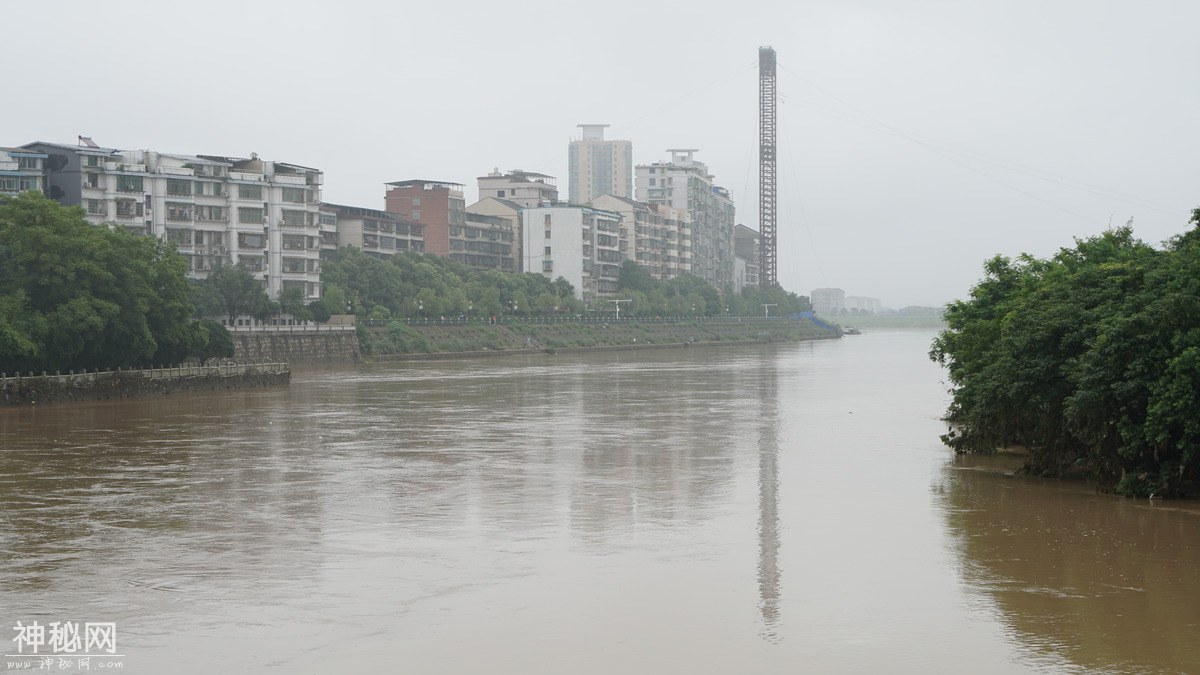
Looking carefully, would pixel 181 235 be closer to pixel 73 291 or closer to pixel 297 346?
pixel 297 346

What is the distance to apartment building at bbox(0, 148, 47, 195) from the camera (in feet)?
246

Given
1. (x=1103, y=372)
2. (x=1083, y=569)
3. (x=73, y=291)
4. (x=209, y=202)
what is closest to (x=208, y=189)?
(x=209, y=202)

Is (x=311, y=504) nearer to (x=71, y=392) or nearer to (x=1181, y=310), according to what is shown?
(x=1181, y=310)

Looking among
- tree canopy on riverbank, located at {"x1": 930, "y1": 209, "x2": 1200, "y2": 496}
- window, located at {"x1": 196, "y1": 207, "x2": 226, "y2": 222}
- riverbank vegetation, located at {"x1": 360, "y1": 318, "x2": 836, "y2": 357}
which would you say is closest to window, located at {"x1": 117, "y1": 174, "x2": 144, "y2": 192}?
window, located at {"x1": 196, "y1": 207, "x2": 226, "y2": 222}

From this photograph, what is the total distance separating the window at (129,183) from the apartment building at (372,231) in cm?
2134

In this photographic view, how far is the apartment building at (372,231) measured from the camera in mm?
106000

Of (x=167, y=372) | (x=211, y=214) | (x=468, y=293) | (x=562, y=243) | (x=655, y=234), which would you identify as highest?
(x=655, y=234)

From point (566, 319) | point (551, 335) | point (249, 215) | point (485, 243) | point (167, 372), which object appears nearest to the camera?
point (167, 372)

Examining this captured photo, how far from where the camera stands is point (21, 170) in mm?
76312

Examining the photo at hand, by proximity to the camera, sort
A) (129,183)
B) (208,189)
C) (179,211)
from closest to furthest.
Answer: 1. (129,183)
2. (179,211)
3. (208,189)

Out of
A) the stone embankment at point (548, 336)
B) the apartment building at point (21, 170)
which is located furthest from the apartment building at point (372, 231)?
the apartment building at point (21, 170)

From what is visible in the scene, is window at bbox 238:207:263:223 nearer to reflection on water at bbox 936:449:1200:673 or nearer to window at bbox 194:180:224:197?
Answer: window at bbox 194:180:224:197

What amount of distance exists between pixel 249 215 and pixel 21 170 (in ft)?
47.9

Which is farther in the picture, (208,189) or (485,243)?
(485,243)
